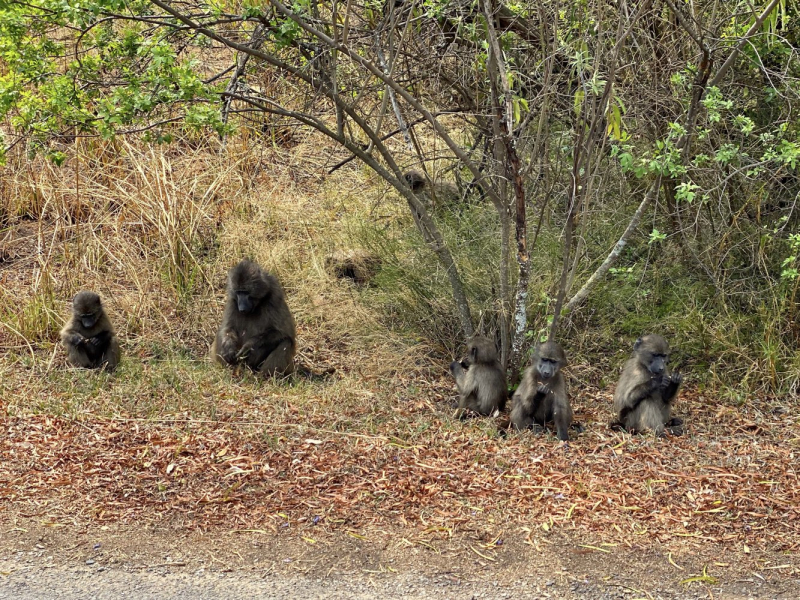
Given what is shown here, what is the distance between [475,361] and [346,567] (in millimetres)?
2549

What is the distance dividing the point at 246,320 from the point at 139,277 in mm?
1632

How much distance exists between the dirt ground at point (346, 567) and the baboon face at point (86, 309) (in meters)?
2.79

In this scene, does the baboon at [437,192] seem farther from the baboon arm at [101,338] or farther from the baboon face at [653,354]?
the baboon arm at [101,338]

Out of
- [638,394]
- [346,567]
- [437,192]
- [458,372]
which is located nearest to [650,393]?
[638,394]

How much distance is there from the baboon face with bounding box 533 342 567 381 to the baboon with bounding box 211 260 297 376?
226cm

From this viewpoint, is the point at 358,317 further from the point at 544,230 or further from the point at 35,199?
the point at 35,199

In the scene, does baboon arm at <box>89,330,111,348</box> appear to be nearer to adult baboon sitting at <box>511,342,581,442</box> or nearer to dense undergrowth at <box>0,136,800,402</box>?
dense undergrowth at <box>0,136,800,402</box>

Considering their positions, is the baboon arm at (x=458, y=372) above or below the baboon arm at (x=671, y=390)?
below

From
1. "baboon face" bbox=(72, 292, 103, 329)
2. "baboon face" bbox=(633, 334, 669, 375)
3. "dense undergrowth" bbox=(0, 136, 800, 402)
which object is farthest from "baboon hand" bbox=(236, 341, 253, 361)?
"baboon face" bbox=(633, 334, 669, 375)

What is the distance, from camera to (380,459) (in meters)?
5.78

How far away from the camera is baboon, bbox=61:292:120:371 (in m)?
7.48

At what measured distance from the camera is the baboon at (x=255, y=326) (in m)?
7.53

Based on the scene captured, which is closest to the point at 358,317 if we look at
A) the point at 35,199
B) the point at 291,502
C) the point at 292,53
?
the point at 292,53

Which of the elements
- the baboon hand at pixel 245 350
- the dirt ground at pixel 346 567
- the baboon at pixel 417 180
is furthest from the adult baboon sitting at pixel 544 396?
the baboon at pixel 417 180
